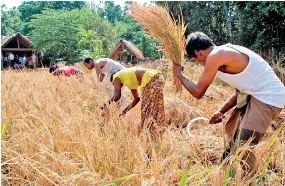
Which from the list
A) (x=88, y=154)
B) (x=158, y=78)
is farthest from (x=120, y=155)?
(x=158, y=78)

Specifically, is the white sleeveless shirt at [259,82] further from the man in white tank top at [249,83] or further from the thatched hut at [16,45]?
the thatched hut at [16,45]

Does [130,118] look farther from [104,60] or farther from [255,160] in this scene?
[104,60]

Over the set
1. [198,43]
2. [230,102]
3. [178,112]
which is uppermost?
[198,43]

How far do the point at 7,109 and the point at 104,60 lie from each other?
5.46ft

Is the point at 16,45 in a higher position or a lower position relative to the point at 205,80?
lower

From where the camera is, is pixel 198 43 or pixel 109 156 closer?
pixel 109 156

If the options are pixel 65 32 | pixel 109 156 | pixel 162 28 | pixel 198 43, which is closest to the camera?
pixel 109 156

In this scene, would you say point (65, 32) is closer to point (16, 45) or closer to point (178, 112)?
point (16, 45)

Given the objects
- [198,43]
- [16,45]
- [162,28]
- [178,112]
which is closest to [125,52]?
[16,45]

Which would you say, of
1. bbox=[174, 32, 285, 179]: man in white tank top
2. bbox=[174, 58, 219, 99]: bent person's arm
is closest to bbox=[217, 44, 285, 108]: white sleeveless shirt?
bbox=[174, 32, 285, 179]: man in white tank top

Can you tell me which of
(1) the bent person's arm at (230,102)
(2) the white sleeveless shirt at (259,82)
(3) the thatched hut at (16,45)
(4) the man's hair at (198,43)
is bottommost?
(3) the thatched hut at (16,45)

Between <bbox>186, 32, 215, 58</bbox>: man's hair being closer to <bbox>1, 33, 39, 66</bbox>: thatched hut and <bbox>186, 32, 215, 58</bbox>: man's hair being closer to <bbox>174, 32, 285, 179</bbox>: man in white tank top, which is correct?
<bbox>174, 32, 285, 179</bbox>: man in white tank top

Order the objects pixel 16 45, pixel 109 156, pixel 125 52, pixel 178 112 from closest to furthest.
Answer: pixel 109 156
pixel 178 112
pixel 125 52
pixel 16 45

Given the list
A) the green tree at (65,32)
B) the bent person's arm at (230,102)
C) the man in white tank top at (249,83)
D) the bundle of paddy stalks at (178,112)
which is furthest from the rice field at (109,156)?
the green tree at (65,32)
